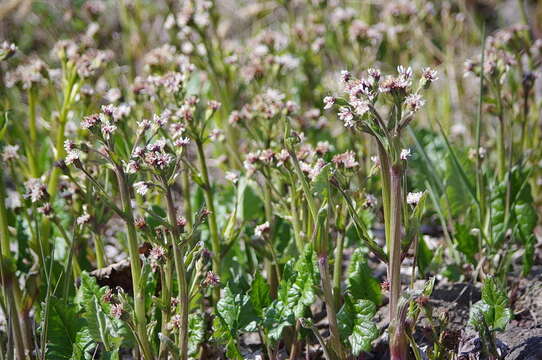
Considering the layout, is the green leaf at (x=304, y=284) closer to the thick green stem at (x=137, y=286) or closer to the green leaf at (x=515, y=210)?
the thick green stem at (x=137, y=286)

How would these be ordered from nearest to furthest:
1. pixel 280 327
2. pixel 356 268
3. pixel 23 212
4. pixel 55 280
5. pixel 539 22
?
pixel 280 327
pixel 356 268
pixel 55 280
pixel 23 212
pixel 539 22

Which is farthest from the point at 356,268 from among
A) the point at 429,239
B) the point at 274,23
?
the point at 274,23

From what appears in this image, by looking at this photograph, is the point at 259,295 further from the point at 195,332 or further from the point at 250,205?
the point at 250,205

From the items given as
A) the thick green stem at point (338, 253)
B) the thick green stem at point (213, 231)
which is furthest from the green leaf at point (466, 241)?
the thick green stem at point (213, 231)

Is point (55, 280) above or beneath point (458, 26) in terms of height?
beneath

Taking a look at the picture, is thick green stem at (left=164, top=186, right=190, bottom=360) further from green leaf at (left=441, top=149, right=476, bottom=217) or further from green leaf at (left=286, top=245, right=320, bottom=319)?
green leaf at (left=441, top=149, right=476, bottom=217)

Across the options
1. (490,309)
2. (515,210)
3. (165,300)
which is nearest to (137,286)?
(165,300)

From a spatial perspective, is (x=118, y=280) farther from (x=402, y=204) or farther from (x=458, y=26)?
(x=458, y=26)
